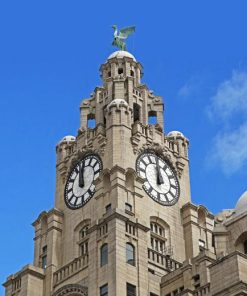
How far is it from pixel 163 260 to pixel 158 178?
8.35 metres

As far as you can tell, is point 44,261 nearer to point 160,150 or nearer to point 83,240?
point 83,240

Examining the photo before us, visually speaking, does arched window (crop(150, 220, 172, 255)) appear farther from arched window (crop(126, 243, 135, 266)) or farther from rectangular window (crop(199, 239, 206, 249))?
arched window (crop(126, 243, 135, 266))

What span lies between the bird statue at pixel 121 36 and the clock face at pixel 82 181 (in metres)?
15.3

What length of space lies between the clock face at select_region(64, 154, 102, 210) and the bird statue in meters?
15.3

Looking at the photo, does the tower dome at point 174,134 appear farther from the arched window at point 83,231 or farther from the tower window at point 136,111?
the arched window at point 83,231

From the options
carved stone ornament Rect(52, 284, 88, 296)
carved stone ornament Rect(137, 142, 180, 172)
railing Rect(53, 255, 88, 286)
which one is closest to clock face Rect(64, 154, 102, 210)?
carved stone ornament Rect(137, 142, 180, 172)

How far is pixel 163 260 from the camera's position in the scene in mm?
65688

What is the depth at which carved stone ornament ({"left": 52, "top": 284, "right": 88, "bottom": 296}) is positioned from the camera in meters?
63.1

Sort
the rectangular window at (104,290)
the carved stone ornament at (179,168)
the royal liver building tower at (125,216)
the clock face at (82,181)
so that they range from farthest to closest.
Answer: the carved stone ornament at (179,168), the clock face at (82,181), the royal liver building tower at (125,216), the rectangular window at (104,290)

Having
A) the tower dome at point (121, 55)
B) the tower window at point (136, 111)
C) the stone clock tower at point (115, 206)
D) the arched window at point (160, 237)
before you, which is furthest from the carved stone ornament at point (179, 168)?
the tower dome at point (121, 55)

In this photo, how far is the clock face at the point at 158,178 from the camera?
70.9 m

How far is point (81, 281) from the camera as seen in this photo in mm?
64062

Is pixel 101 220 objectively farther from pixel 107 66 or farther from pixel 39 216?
pixel 107 66

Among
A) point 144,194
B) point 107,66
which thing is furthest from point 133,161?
point 107,66
